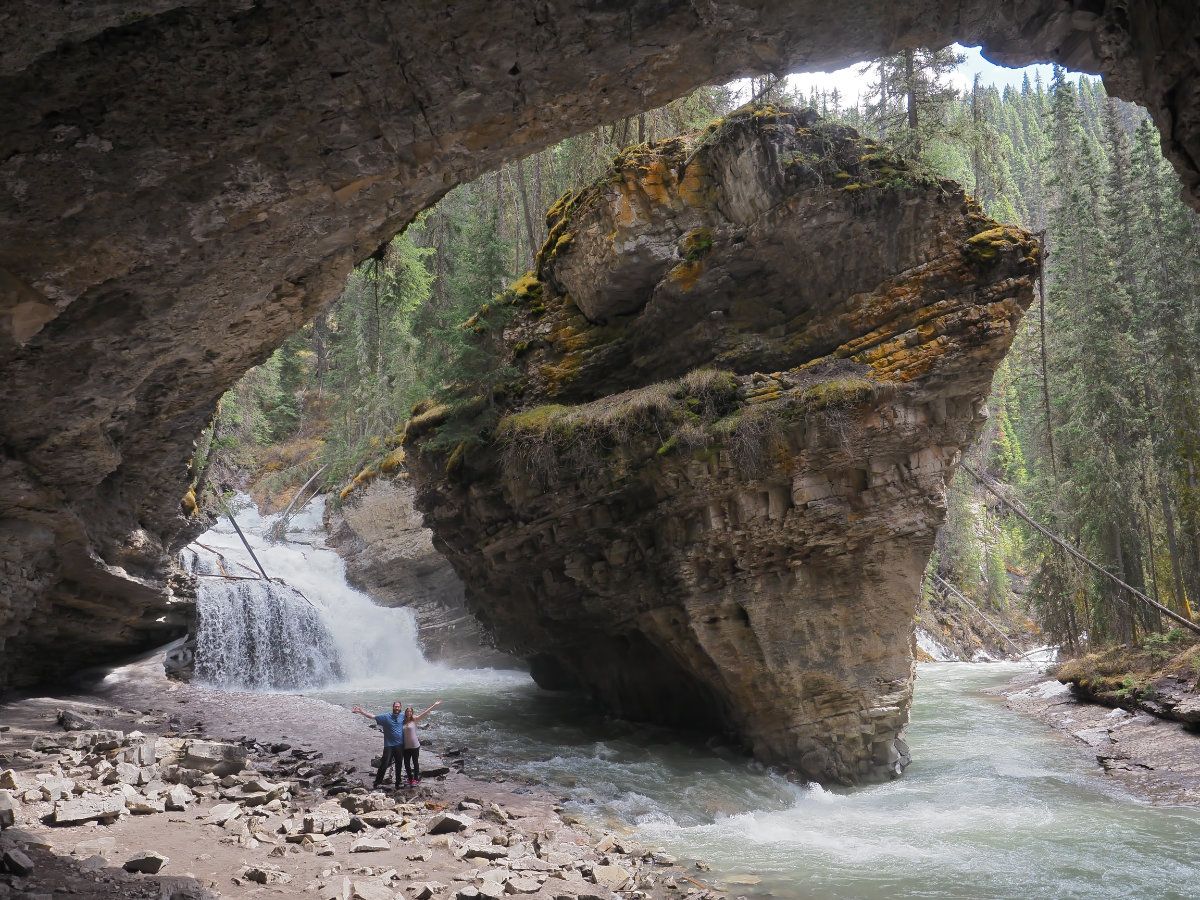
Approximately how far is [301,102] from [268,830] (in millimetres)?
6792

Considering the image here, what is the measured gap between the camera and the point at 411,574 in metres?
26.6

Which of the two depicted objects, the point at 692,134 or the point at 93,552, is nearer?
the point at 93,552

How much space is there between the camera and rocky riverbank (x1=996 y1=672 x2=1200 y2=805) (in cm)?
1212

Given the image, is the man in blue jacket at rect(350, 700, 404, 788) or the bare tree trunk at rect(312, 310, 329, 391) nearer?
the man in blue jacket at rect(350, 700, 404, 788)

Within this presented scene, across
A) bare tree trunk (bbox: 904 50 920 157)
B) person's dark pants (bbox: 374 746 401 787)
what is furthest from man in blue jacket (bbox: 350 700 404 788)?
bare tree trunk (bbox: 904 50 920 157)

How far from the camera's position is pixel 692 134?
49.0 feet

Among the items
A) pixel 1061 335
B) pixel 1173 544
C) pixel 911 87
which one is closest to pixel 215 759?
pixel 911 87

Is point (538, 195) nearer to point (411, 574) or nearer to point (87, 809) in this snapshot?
point (411, 574)

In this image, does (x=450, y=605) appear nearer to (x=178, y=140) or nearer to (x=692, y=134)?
(x=692, y=134)

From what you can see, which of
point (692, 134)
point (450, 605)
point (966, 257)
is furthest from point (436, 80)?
Answer: point (450, 605)

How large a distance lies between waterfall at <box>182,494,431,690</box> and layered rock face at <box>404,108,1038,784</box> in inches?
349

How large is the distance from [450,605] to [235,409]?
10419 millimetres

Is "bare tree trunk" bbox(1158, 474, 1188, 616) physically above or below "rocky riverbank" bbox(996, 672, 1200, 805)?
above

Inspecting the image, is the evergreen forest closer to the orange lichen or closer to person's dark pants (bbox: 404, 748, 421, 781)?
the orange lichen
